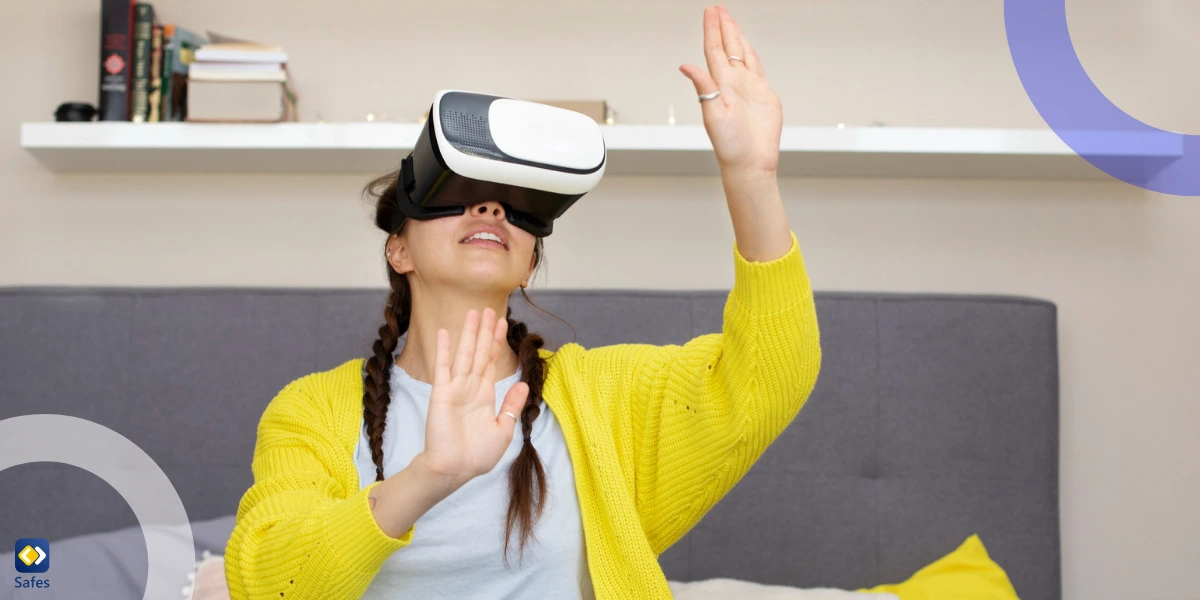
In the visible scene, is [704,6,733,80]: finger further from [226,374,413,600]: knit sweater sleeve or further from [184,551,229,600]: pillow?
[184,551,229,600]: pillow

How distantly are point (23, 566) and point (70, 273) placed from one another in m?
0.72

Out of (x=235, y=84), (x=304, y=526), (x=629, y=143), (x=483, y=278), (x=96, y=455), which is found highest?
(x=235, y=84)

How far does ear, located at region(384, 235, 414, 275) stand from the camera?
4.09ft

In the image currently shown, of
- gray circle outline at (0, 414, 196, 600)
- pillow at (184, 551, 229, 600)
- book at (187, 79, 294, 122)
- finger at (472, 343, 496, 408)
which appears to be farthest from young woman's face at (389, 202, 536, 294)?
gray circle outline at (0, 414, 196, 600)

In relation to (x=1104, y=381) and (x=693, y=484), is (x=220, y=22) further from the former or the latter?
(x=1104, y=381)

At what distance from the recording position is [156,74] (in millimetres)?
1961

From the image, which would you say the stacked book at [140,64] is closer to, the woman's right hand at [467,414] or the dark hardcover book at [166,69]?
the dark hardcover book at [166,69]

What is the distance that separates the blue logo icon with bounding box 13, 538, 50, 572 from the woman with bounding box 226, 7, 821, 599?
72 centimetres

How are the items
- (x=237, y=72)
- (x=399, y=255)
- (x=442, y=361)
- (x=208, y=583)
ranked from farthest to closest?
1. (x=237, y=72)
2. (x=208, y=583)
3. (x=399, y=255)
4. (x=442, y=361)

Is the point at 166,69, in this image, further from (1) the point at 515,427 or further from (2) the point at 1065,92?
(2) the point at 1065,92

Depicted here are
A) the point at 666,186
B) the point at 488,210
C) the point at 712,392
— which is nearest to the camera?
the point at 712,392

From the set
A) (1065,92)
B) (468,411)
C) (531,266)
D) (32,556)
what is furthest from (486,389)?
(1065,92)

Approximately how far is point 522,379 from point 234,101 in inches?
40.5

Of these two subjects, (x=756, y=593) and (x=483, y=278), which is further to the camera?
(x=756, y=593)
